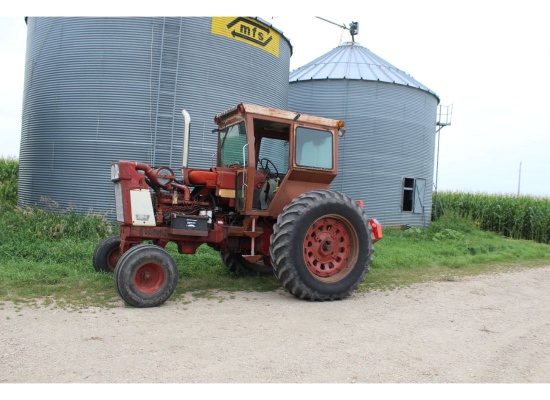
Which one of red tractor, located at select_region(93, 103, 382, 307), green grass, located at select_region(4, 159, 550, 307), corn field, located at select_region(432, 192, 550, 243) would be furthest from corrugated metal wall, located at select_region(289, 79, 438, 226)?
red tractor, located at select_region(93, 103, 382, 307)

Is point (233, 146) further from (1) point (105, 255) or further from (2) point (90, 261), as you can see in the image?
(2) point (90, 261)

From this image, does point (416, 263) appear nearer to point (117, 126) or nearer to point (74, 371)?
point (117, 126)

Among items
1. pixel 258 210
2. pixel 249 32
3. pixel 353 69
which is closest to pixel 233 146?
pixel 258 210

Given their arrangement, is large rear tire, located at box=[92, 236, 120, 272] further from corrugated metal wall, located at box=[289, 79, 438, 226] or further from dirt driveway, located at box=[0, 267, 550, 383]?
corrugated metal wall, located at box=[289, 79, 438, 226]

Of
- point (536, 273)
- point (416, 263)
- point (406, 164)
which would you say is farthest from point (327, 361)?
point (406, 164)

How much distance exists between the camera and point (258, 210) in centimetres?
741

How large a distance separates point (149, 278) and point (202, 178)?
65.1 inches

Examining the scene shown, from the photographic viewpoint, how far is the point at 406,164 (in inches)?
712

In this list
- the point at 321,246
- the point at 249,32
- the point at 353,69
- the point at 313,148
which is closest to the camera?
the point at 321,246

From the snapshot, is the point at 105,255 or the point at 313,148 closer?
the point at 313,148

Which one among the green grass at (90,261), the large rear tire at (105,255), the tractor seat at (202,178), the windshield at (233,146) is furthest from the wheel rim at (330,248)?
the large rear tire at (105,255)

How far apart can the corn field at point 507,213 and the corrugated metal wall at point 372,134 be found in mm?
4225

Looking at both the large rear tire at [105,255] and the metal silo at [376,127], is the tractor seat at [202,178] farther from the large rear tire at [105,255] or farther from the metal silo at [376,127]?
the metal silo at [376,127]

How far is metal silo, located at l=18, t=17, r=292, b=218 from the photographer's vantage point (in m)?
11.4
